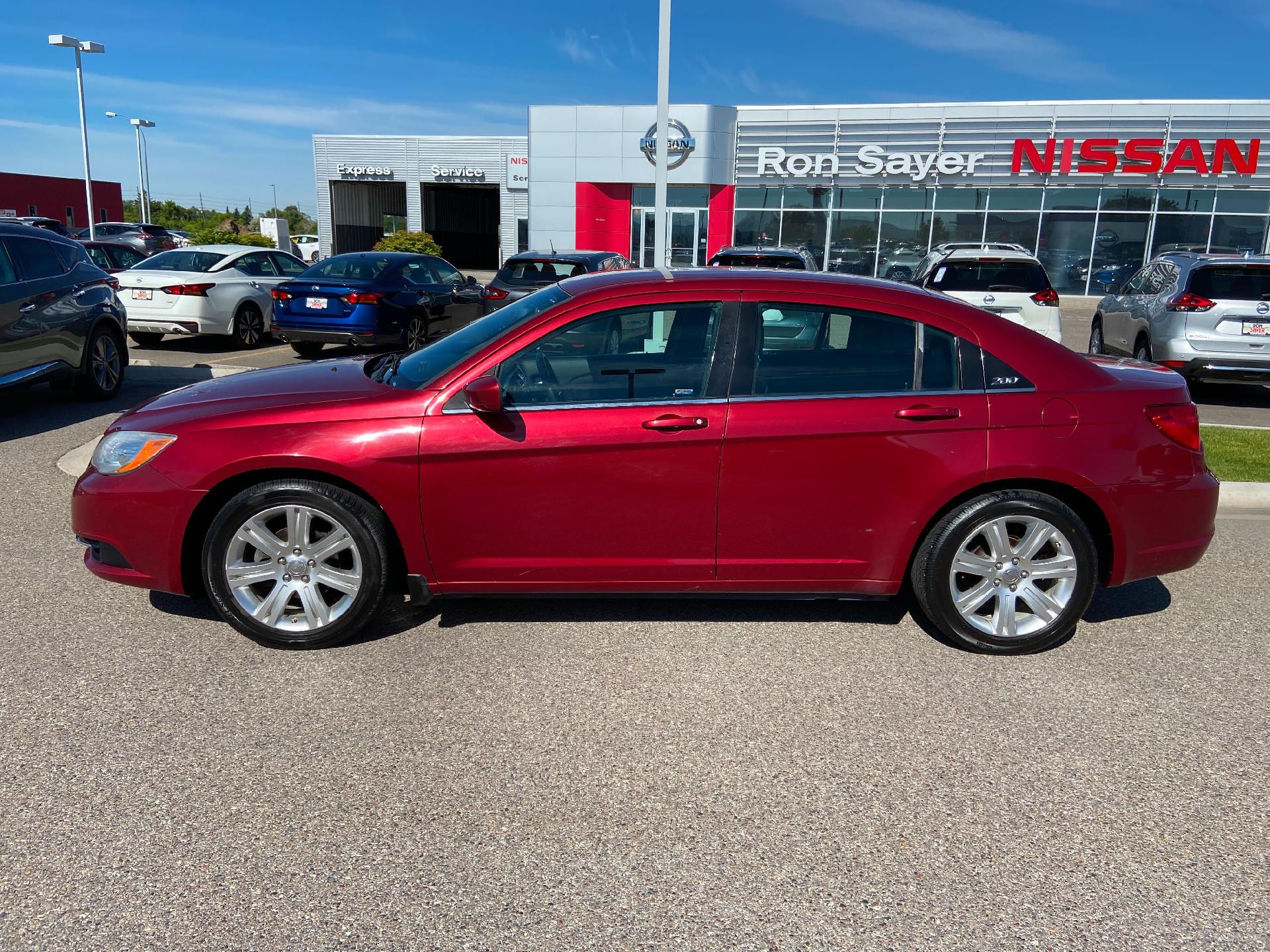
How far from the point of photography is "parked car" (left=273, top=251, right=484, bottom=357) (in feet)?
42.1

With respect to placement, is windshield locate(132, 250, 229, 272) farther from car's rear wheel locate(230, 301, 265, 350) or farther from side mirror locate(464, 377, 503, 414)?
side mirror locate(464, 377, 503, 414)

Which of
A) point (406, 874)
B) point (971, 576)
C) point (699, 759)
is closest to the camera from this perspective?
point (406, 874)

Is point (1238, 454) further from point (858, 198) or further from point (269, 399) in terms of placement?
point (858, 198)

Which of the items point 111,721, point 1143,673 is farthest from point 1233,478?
point 111,721

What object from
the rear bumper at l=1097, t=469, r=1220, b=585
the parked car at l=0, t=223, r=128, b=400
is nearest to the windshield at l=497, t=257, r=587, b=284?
the parked car at l=0, t=223, r=128, b=400

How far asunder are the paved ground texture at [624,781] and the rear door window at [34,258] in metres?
5.43

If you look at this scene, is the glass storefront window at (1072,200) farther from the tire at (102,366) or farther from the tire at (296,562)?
the tire at (296,562)

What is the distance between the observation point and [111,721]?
366 centimetres

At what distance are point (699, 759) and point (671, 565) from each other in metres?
1.02

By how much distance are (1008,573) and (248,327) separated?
1292 cm

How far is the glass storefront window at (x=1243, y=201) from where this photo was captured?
2978 centimetres

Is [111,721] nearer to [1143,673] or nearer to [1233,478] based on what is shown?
[1143,673]

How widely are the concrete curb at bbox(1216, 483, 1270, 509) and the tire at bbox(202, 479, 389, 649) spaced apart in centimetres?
587

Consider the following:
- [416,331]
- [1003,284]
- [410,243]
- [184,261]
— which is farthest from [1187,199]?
[184,261]
